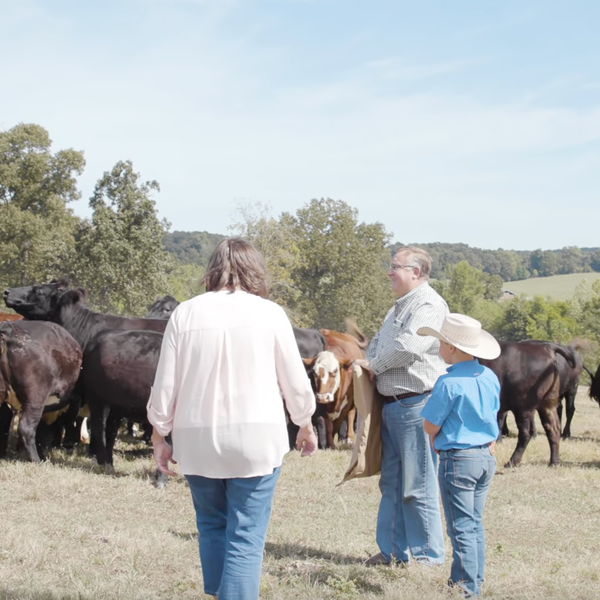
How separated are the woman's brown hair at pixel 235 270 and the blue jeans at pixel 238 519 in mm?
893

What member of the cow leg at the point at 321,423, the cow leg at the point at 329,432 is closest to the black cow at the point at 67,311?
the cow leg at the point at 321,423

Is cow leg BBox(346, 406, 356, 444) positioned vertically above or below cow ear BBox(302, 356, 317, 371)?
below

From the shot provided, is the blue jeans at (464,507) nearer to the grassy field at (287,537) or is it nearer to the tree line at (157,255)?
the grassy field at (287,537)

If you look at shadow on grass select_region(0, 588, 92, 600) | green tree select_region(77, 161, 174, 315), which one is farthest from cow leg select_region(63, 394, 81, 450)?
green tree select_region(77, 161, 174, 315)

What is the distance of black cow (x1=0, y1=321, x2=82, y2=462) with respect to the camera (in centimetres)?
862

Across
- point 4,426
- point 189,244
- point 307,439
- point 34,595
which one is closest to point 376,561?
point 307,439

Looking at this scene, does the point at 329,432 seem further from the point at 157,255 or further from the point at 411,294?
the point at 157,255

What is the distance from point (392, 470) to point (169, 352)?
239 cm

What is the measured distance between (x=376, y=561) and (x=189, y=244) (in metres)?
145

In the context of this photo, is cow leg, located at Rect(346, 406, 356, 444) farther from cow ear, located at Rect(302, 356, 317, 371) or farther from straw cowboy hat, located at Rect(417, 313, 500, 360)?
straw cowboy hat, located at Rect(417, 313, 500, 360)

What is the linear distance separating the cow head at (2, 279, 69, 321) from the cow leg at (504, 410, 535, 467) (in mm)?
7069

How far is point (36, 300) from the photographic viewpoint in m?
11.5

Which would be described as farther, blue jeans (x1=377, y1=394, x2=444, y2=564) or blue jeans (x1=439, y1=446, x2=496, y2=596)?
blue jeans (x1=377, y1=394, x2=444, y2=564)

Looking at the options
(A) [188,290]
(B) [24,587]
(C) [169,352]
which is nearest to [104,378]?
(B) [24,587]
